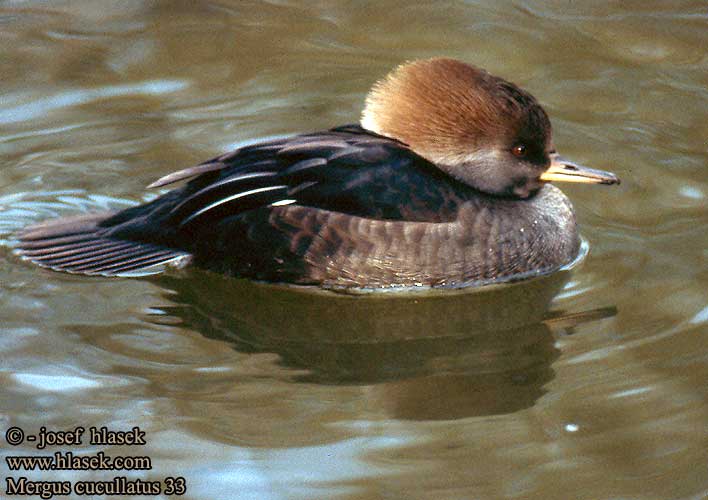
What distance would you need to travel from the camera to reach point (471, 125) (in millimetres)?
6590

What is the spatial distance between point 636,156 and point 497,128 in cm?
162

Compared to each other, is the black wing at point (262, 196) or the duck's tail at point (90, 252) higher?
the black wing at point (262, 196)

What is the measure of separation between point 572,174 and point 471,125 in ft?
2.20

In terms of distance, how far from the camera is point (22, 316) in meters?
6.14

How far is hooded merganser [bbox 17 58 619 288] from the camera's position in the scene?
6422 mm

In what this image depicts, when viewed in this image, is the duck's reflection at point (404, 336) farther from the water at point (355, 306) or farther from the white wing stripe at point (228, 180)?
the white wing stripe at point (228, 180)

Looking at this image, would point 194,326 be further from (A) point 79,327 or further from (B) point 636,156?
(B) point 636,156

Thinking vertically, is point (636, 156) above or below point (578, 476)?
above

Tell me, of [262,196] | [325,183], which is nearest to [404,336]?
[325,183]

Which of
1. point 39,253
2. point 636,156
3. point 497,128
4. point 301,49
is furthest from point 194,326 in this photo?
point 301,49

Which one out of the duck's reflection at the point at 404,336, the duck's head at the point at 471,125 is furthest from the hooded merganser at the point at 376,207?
the duck's reflection at the point at 404,336

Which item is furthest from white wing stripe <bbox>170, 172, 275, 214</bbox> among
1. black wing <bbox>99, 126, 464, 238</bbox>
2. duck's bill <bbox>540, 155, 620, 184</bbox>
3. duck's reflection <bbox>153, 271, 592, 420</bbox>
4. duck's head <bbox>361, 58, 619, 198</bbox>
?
duck's bill <bbox>540, 155, 620, 184</bbox>

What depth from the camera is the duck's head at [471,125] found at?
6477 millimetres

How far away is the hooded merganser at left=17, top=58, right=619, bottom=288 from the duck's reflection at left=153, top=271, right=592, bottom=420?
0.36ft
